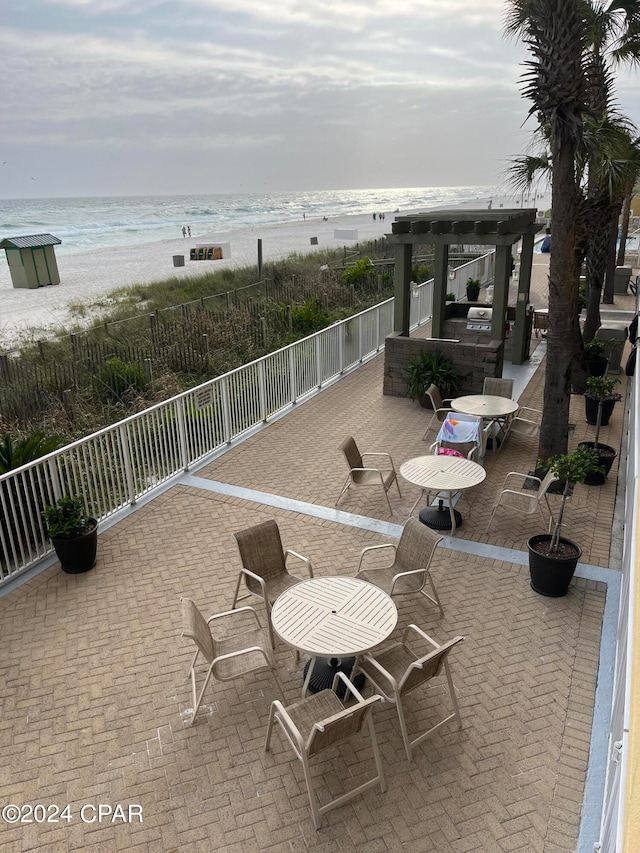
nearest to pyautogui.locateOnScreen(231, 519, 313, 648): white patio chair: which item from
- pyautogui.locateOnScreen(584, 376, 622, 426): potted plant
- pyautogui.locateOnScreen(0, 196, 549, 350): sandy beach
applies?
pyautogui.locateOnScreen(584, 376, 622, 426): potted plant

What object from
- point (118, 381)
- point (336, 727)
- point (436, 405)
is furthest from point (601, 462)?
point (118, 381)

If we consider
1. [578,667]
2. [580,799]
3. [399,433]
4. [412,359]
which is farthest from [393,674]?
[412,359]

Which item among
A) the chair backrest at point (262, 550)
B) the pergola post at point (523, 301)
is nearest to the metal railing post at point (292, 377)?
the pergola post at point (523, 301)

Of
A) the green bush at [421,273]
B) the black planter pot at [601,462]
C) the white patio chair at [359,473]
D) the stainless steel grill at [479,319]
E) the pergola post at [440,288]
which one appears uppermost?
the pergola post at [440,288]

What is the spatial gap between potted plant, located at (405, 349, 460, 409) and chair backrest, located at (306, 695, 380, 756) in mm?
7639

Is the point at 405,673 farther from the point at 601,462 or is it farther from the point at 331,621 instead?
the point at 601,462

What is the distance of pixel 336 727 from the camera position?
3307mm

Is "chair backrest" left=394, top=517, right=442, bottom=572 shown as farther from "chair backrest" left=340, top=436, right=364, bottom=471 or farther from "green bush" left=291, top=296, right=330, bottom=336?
"green bush" left=291, top=296, right=330, bottom=336

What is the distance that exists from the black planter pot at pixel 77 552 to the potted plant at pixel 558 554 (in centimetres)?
430

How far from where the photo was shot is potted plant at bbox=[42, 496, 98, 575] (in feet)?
19.4

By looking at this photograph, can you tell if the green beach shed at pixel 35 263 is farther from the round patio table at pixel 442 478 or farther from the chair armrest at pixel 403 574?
the chair armrest at pixel 403 574

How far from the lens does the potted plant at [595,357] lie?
11.2 metres

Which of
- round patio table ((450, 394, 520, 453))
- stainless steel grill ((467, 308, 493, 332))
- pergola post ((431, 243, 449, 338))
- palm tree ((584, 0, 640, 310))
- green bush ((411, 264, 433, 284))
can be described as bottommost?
round patio table ((450, 394, 520, 453))

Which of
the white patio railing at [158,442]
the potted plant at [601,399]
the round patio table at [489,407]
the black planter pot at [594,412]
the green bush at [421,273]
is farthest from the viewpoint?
the green bush at [421,273]
